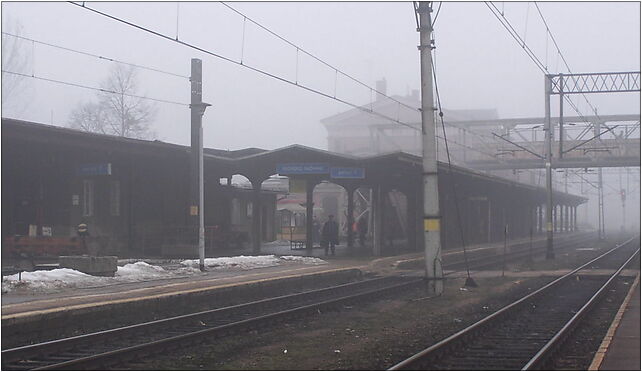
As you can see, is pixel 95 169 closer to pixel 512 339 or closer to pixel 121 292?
pixel 121 292

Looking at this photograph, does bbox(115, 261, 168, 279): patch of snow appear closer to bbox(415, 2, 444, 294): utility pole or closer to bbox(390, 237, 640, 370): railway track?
bbox(415, 2, 444, 294): utility pole

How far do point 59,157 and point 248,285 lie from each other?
14.1 metres

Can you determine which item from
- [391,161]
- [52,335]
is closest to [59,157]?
[391,161]

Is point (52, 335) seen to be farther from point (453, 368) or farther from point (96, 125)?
point (96, 125)

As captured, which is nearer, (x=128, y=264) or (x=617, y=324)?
(x=617, y=324)

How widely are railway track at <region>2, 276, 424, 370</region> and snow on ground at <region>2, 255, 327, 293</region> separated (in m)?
4.54

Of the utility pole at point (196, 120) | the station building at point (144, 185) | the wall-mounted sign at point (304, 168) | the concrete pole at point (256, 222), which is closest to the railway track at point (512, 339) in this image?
the station building at point (144, 185)

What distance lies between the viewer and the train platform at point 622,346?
930 centimetres

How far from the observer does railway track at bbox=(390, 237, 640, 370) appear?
995 cm

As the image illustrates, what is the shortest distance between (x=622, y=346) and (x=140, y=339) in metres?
6.75

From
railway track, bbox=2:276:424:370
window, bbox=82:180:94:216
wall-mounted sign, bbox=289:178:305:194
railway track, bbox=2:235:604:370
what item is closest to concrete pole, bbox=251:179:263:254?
wall-mounted sign, bbox=289:178:305:194

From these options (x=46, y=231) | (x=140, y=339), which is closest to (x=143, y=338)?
(x=140, y=339)

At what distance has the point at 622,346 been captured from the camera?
10.8 m

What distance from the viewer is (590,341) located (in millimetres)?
12250
